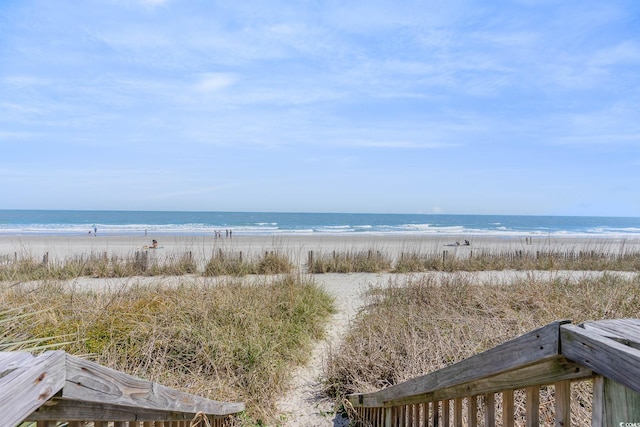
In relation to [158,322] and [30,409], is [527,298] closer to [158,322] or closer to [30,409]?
[158,322]

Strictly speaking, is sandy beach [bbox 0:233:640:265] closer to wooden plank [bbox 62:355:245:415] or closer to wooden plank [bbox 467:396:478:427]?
wooden plank [bbox 62:355:245:415]

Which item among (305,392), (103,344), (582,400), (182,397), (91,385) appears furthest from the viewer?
(305,392)

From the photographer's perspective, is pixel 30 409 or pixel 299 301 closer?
pixel 30 409

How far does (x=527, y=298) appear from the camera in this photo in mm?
7020

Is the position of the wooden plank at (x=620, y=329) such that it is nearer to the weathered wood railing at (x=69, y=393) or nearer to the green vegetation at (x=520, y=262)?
the weathered wood railing at (x=69, y=393)

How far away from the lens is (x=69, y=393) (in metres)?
Answer: 1.17

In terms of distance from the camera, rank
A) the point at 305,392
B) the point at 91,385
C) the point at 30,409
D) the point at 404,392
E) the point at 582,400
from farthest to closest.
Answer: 1. the point at 305,392
2. the point at 582,400
3. the point at 404,392
4. the point at 91,385
5. the point at 30,409

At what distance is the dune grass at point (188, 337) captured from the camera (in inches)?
196

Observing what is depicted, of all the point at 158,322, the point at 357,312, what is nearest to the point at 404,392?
the point at 158,322

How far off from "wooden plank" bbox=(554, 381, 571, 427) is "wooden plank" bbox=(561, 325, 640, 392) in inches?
7.1

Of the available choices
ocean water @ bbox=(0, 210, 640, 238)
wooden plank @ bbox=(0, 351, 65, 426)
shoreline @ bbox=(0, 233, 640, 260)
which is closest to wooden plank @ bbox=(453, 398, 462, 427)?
wooden plank @ bbox=(0, 351, 65, 426)

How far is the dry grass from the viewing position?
16.1 feet

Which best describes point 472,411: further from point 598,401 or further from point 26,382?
point 26,382

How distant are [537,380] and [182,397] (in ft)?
5.79
